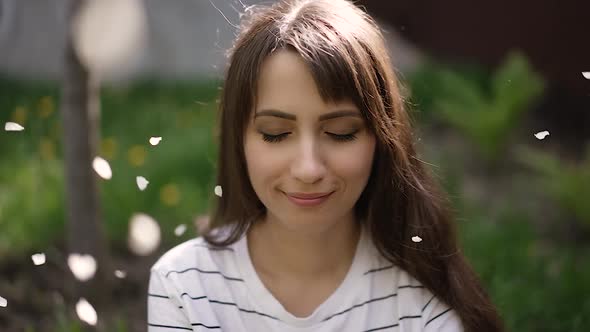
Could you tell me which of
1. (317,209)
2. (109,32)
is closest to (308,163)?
(317,209)

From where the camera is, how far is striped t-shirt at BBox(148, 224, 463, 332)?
1.90 m

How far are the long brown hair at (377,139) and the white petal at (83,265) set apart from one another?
83 cm

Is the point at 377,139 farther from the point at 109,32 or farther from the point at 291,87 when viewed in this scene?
the point at 109,32

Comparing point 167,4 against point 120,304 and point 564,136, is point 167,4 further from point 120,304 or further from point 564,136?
point 120,304

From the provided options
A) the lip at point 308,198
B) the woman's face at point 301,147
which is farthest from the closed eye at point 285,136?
the lip at point 308,198

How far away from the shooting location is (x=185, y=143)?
13.3ft

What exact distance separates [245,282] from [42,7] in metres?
4.32

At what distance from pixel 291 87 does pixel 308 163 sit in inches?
6.8

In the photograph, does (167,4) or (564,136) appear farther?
(167,4)

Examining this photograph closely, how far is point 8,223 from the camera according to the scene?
3268 millimetres

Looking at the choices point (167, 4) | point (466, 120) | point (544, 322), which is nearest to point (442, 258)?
point (544, 322)

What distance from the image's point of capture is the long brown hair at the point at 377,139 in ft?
5.71

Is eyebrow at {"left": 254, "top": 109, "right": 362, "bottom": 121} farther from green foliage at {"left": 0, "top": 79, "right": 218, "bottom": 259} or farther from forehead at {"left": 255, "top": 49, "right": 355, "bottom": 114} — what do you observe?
green foliage at {"left": 0, "top": 79, "right": 218, "bottom": 259}

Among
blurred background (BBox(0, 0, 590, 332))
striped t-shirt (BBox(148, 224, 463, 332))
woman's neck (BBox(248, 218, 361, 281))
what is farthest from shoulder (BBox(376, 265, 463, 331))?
blurred background (BBox(0, 0, 590, 332))
